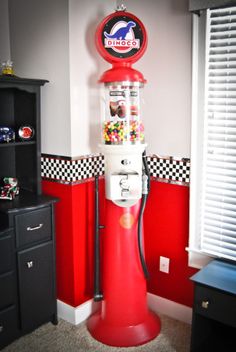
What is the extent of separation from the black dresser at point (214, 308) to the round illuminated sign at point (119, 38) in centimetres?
139

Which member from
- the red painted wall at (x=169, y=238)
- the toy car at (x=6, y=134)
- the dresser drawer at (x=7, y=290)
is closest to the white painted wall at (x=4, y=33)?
the toy car at (x=6, y=134)

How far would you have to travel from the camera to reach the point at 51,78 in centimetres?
273

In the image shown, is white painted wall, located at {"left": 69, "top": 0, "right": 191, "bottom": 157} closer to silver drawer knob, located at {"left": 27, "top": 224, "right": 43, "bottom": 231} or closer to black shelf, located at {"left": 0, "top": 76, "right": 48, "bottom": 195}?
black shelf, located at {"left": 0, "top": 76, "right": 48, "bottom": 195}

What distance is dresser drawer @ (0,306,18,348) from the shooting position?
2.47 meters

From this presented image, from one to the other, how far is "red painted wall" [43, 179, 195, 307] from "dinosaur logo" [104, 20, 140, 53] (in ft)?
3.07

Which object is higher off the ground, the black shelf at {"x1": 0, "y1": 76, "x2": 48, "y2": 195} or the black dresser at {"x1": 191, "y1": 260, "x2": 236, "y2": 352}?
the black shelf at {"x1": 0, "y1": 76, "x2": 48, "y2": 195}

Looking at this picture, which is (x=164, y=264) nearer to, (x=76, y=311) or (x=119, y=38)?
(x=76, y=311)

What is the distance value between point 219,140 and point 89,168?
2.98ft

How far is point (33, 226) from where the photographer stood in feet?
8.49

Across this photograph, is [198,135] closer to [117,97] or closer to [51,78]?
[117,97]

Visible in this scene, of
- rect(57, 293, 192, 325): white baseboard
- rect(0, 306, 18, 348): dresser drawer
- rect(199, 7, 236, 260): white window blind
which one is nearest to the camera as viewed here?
rect(199, 7, 236, 260): white window blind

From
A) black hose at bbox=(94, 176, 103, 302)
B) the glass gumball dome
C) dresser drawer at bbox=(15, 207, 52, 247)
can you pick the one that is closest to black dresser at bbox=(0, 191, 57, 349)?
dresser drawer at bbox=(15, 207, 52, 247)

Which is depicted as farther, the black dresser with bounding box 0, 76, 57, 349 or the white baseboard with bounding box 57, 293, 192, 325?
the white baseboard with bounding box 57, 293, 192, 325

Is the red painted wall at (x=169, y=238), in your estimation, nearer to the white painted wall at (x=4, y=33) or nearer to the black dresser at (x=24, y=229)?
the black dresser at (x=24, y=229)
